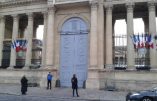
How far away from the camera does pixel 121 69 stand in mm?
31359

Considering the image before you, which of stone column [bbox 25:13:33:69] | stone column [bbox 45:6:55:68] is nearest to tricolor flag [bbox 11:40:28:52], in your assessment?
stone column [bbox 25:13:33:69]

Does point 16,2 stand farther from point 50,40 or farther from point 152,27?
point 152,27

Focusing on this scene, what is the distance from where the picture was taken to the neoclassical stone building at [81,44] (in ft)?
99.7

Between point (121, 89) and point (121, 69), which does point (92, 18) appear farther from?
point (121, 89)

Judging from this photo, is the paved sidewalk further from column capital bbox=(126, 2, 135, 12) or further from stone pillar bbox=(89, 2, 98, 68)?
column capital bbox=(126, 2, 135, 12)

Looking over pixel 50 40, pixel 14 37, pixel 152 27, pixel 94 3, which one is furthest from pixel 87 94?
pixel 14 37

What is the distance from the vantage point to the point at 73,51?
33281mm

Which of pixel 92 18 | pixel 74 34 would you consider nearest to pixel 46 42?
pixel 74 34

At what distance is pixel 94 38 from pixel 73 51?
347 centimetres

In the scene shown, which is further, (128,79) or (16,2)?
(16,2)

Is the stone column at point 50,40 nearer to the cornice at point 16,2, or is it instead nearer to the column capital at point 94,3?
the cornice at point 16,2

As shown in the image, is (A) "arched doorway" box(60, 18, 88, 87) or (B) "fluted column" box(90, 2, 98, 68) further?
(A) "arched doorway" box(60, 18, 88, 87)

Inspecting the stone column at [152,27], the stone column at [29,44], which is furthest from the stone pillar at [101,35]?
the stone column at [29,44]

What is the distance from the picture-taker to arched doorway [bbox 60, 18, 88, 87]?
3259cm
